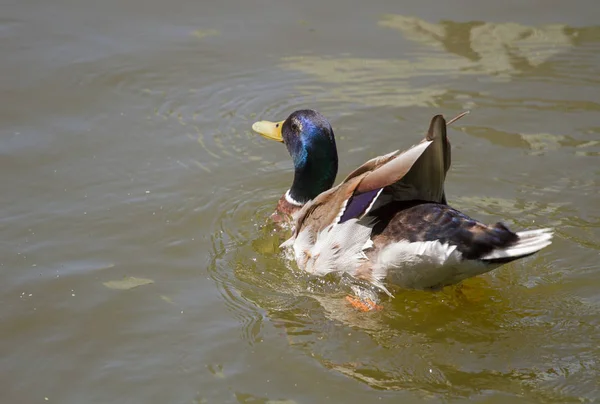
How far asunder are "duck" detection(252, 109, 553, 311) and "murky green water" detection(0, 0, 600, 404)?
0.23 metres

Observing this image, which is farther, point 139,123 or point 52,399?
point 139,123

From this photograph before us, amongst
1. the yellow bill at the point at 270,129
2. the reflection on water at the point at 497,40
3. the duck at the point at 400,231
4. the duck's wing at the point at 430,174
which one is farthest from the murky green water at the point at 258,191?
the duck's wing at the point at 430,174

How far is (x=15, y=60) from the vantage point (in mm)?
8211

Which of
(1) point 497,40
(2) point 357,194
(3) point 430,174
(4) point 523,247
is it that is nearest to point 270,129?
(2) point 357,194

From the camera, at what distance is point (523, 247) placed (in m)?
4.61

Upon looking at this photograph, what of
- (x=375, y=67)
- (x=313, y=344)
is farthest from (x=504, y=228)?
(x=375, y=67)

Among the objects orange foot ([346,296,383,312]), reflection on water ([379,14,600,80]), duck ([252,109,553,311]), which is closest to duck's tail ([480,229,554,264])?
duck ([252,109,553,311])

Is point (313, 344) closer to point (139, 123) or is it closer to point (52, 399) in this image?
point (52, 399)

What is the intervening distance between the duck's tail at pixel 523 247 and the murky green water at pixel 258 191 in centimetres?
52

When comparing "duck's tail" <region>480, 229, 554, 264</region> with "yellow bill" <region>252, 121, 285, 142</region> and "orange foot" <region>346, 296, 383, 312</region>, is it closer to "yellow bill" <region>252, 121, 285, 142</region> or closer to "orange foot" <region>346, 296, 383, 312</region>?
"orange foot" <region>346, 296, 383, 312</region>

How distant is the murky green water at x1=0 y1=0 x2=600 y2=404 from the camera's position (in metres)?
4.71

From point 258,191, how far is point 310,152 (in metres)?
0.71

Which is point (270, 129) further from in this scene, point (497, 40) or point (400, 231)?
point (497, 40)

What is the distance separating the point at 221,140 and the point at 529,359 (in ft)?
11.4
